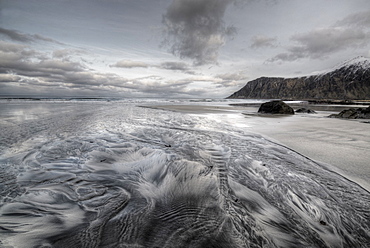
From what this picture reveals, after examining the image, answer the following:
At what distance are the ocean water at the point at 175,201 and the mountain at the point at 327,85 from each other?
14514cm

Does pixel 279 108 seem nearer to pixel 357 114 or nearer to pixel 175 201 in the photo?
pixel 357 114

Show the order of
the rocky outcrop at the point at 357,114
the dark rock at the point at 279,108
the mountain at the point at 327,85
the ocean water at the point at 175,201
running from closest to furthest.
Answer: the ocean water at the point at 175,201
the rocky outcrop at the point at 357,114
the dark rock at the point at 279,108
the mountain at the point at 327,85

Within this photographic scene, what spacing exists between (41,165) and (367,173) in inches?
206

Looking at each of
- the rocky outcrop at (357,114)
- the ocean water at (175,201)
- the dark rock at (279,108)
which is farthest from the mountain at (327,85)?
the ocean water at (175,201)

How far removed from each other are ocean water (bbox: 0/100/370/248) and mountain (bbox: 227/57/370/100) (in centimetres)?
14514

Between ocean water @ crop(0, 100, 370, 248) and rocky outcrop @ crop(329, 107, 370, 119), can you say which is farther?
rocky outcrop @ crop(329, 107, 370, 119)

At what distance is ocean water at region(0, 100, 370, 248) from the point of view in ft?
4.51

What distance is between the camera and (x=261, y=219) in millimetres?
1613

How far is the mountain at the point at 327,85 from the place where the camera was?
125 meters

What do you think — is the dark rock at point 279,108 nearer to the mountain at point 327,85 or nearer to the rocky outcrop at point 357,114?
the rocky outcrop at point 357,114

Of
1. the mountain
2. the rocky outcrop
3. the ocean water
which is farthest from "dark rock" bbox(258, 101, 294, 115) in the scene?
the mountain

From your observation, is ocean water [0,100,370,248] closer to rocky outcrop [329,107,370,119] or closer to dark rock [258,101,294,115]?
rocky outcrop [329,107,370,119]

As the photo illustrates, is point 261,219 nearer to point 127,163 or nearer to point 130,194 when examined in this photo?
point 130,194

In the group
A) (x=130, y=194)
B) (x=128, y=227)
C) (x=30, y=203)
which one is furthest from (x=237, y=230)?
(x=30, y=203)
